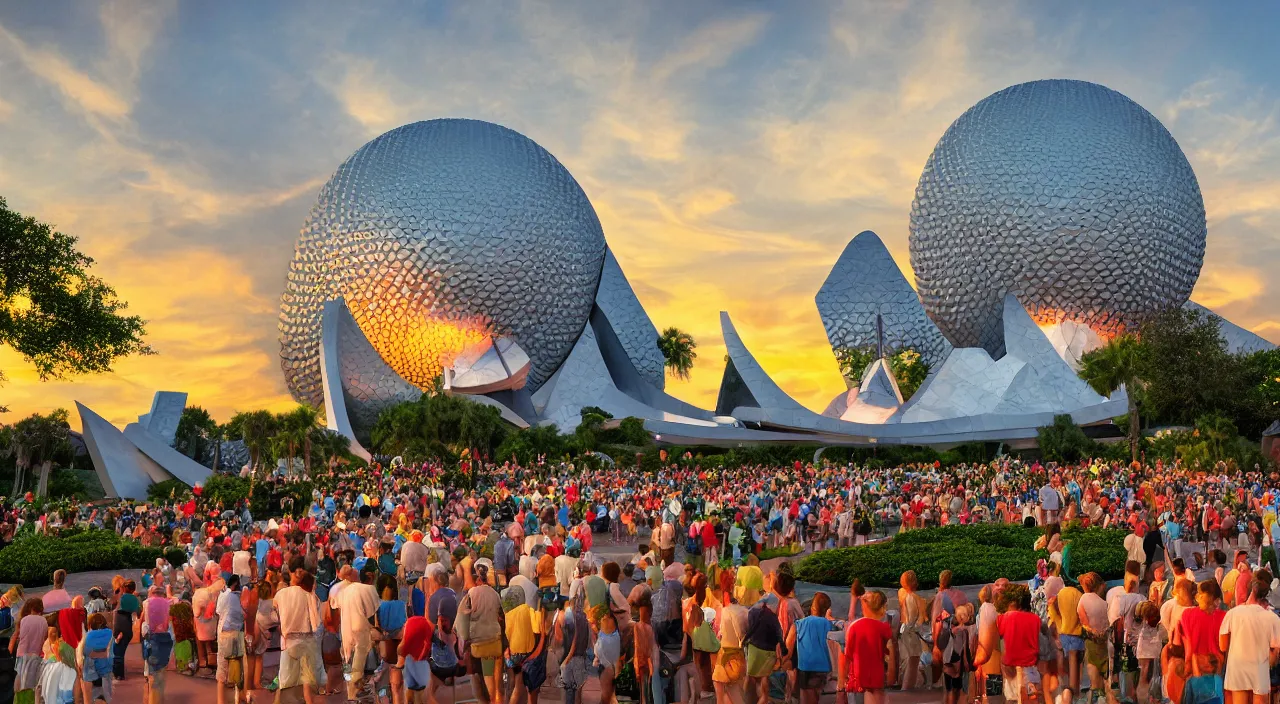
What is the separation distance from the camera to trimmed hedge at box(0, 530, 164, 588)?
1655 cm

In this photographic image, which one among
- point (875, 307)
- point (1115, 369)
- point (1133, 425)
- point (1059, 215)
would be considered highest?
point (1059, 215)

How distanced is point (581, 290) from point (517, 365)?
4051 millimetres

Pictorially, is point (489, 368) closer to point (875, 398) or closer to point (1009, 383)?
point (875, 398)

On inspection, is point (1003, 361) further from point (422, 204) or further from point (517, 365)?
point (422, 204)

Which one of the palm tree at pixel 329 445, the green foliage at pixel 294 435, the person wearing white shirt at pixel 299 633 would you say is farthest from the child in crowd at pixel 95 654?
the palm tree at pixel 329 445

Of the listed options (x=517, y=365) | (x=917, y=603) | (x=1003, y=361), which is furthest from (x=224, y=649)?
(x=1003, y=361)

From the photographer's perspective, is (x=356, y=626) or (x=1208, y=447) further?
(x=1208, y=447)

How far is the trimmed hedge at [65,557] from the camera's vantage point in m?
16.5

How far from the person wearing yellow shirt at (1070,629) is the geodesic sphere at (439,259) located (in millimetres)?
34242

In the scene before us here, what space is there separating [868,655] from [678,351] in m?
44.3

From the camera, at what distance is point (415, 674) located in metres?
8.01

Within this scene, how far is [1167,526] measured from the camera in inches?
624

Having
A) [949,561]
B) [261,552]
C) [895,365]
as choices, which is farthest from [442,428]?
[949,561]

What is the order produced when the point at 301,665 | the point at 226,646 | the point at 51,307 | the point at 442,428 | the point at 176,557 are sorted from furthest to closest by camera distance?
the point at 442,428
the point at 51,307
the point at 176,557
the point at 226,646
the point at 301,665
